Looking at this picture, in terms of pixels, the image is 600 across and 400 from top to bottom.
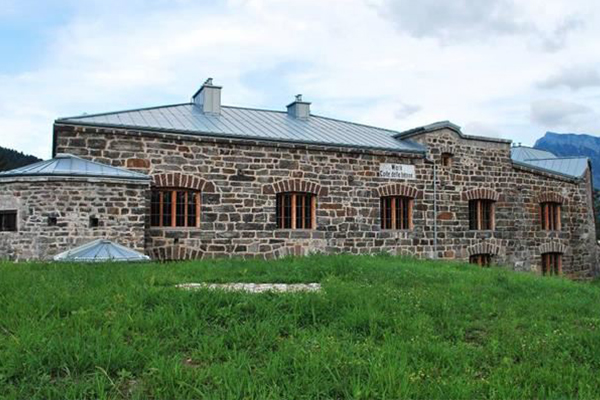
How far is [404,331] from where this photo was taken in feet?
18.3

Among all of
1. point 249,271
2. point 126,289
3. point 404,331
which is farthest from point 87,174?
point 404,331

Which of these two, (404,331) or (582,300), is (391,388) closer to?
(404,331)

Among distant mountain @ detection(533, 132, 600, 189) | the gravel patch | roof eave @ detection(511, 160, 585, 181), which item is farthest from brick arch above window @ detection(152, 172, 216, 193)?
distant mountain @ detection(533, 132, 600, 189)

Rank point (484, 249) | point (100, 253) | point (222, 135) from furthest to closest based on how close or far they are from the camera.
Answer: point (484, 249) → point (222, 135) → point (100, 253)

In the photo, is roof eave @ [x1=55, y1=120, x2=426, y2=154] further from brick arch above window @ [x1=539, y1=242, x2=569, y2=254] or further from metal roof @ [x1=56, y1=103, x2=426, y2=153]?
brick arch above window @ [x1=539, y1=242, x2=569, y2=254]

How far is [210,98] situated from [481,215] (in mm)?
9756

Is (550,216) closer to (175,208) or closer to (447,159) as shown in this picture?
(447,159)

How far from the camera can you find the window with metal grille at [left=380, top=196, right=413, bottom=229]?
15.9m

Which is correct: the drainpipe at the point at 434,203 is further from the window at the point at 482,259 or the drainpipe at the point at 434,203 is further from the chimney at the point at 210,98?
the chimney at the point at 210,98

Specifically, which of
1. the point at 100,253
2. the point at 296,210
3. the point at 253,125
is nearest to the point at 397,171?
the point at 296,210

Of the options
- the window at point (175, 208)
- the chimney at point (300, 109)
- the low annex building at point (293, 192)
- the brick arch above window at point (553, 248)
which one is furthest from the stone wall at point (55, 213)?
the brick arch above window at point (553, 248)

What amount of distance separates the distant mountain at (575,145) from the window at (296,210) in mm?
110746

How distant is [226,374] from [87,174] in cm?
826

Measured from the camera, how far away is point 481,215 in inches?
695
